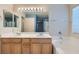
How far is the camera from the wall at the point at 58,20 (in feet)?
12.3

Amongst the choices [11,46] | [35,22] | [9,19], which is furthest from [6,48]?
[35,22]

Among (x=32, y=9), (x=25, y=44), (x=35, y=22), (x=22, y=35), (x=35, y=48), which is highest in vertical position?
(x=32, y=9)

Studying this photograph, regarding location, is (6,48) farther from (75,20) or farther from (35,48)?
(75,20)

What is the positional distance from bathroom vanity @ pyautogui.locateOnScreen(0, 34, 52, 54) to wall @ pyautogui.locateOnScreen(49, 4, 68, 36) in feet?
1.55

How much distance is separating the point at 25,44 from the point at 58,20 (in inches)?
44.8

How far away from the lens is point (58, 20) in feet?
12.4

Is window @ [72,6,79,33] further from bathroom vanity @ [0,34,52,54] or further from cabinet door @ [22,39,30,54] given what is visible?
cabinet door @ [22,39,30,54]

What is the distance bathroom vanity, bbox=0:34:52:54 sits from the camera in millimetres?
3389

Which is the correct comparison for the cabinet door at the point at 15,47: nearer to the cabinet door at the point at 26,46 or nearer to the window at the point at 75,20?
the cabinet door at the point at 26,46

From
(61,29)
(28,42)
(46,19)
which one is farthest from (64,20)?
(28,42)

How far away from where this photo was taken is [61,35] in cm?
371

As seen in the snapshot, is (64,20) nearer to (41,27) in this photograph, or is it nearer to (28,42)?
(41,27)

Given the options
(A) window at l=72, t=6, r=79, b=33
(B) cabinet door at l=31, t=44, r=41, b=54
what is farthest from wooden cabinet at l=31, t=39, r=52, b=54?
(A) window at l=72, t=6, r=79, b=33

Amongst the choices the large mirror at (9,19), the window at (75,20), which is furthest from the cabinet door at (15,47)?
the window at (75,20)
